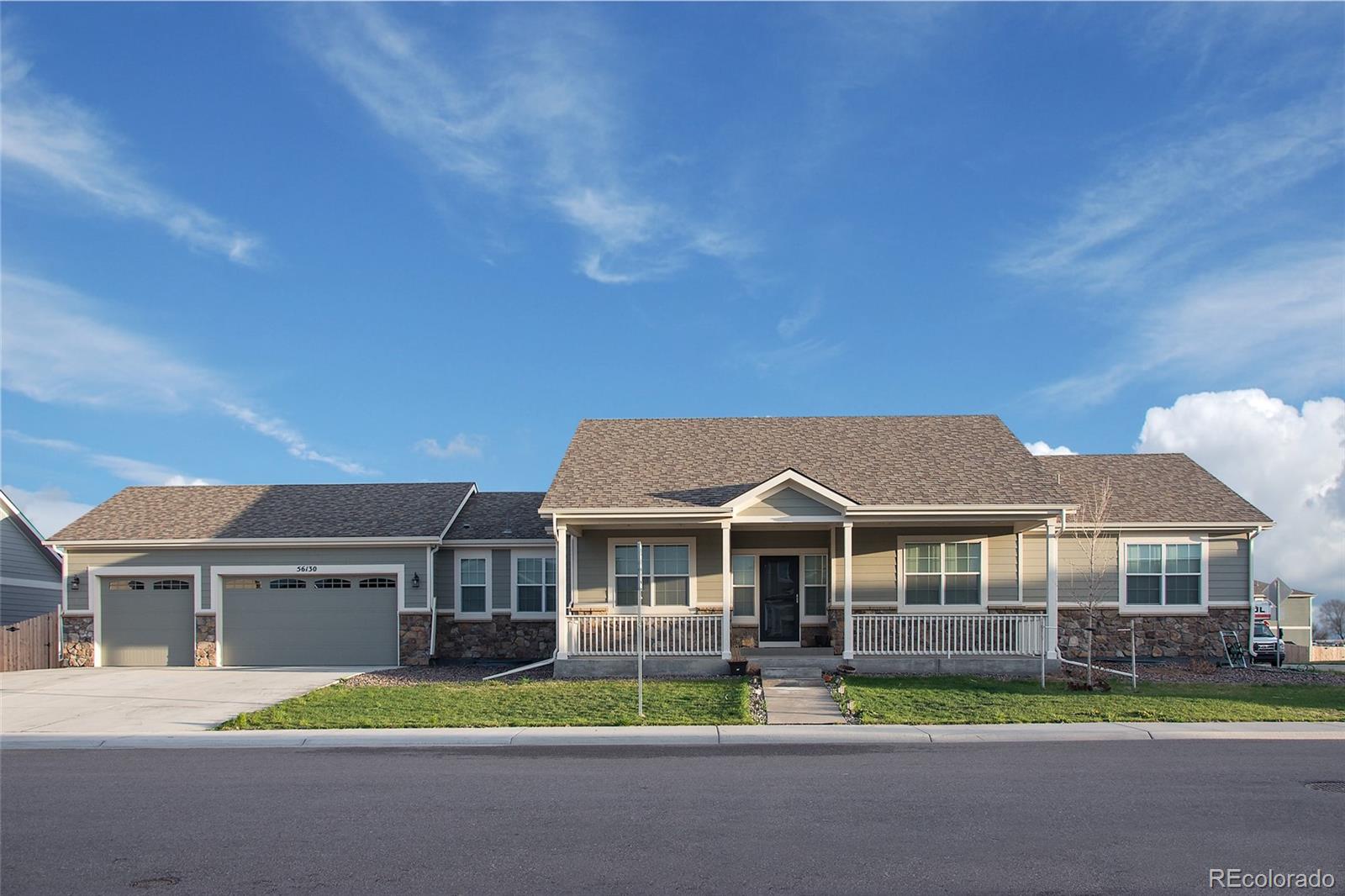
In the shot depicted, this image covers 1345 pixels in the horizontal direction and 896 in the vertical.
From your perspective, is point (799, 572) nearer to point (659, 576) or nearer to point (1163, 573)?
point (659, 576)

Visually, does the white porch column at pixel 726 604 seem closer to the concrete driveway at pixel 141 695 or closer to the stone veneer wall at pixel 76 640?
the concrete driveway at pixel 141 695

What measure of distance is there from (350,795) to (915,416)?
1863 cm

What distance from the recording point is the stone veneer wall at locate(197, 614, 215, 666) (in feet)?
79.0

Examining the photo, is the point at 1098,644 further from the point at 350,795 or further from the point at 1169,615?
the point at 350,795

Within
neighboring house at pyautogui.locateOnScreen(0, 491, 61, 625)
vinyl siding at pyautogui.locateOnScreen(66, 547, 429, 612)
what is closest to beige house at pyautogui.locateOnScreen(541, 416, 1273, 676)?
vinyl siding at pyautogui.locateOnScreen(66, 547, 429, 612)

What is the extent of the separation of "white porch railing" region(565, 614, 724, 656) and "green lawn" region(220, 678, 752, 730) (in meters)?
1.10

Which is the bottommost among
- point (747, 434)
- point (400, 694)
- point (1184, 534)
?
point (400, 694)

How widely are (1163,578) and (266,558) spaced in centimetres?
2035

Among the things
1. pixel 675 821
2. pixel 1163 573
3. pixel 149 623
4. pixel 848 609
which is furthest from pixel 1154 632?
pixel 149 623

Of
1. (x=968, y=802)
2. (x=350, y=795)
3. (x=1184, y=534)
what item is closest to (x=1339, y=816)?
(x=968, y=802)

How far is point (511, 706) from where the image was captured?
16688 millimetres

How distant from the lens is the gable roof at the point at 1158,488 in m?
23.2

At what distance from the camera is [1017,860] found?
25.7 ft

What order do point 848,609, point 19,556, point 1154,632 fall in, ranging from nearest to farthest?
point 848,609 < point 1154,632 < point 19,556
